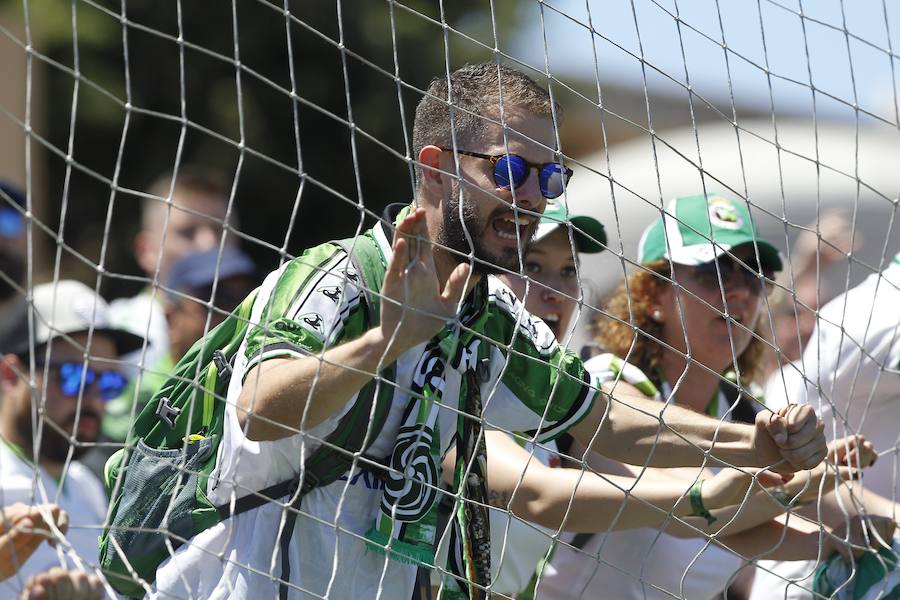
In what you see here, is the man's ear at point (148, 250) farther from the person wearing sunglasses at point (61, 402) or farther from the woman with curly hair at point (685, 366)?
the woman with curly hair at point (685, 366)

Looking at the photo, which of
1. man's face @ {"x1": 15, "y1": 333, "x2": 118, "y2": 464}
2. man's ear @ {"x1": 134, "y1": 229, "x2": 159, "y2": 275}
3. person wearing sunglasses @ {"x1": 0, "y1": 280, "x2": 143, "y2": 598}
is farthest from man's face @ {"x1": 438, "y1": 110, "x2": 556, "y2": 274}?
man's ear @ {"x1": 134, "y1": 229, "x2": 159, "y2": 275}

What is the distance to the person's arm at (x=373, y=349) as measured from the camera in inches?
88.9

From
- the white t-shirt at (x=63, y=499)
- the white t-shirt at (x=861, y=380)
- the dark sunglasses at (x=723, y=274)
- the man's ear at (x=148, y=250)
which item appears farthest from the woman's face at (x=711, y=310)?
the man's ear at (x=148, y=250)

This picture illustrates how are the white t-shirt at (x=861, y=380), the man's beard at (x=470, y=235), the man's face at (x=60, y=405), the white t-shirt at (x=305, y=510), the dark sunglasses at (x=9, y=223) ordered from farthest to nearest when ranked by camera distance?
the dark sunglasses at (x=9, y=223) < the man's face at (x=60, y=405) < the white t-shirt at (x=861, y=380) < the man's beard at (x=470, y=235) < the white t-shirt at (x=305, y=510)

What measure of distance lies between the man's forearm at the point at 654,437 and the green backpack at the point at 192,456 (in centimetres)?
65

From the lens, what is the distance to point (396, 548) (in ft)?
8.52

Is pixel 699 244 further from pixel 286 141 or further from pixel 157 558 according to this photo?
pixel 286 141

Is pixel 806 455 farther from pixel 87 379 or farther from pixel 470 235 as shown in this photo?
pixel 87 379

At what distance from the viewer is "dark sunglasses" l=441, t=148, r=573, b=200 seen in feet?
8.79

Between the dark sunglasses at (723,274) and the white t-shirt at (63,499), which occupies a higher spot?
the dark sunglasses at (723,274)

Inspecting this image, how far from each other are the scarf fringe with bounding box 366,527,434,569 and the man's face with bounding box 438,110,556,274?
557 millimetres

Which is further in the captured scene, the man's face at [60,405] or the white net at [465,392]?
the man's face at [60,405]

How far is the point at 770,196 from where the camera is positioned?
32.7 feet

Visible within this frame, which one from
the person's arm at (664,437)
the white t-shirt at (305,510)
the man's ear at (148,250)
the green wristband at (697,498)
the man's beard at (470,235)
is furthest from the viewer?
the man's ear at (148,250)
